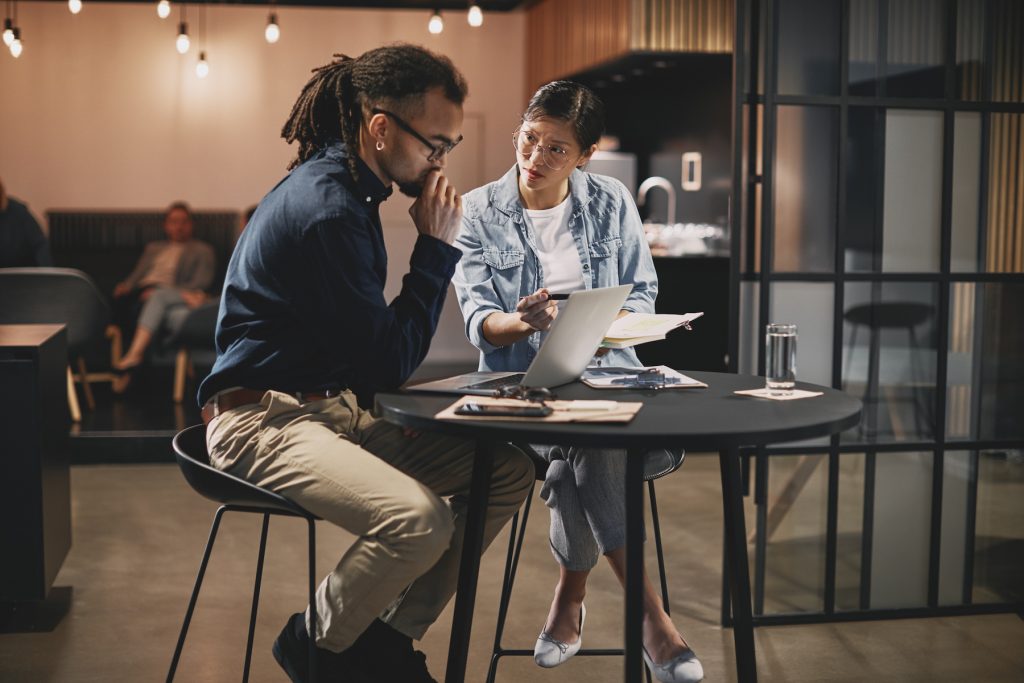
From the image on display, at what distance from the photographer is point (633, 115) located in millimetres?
8047

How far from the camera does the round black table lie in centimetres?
170

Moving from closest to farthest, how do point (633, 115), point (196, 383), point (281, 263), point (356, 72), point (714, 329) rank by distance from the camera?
point (281, 263), point (356, 72), point (714, 329), point (196, 383), point (633, 115)

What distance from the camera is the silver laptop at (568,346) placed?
192 centimetres

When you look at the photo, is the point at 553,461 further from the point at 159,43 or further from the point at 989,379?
the point at 159,43

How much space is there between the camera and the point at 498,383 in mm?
2178

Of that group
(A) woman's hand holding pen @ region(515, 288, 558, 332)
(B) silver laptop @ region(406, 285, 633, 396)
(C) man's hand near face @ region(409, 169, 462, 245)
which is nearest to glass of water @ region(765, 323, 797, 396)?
(B) silver laptop @ region(406, 285, 633, 396)

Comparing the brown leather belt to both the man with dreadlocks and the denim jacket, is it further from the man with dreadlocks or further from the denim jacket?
the denim jacket

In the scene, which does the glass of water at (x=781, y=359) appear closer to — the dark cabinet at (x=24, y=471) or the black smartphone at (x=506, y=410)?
the black smartphone at (x=506, y=410)

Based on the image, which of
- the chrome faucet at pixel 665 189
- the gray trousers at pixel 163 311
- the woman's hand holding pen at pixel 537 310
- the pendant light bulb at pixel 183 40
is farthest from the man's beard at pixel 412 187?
the pendant light bulb at pixel 183 40

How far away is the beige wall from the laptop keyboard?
21.7 feet

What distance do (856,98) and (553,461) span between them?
53.6 inches

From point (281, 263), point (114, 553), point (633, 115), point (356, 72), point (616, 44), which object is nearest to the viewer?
point (281, 263)

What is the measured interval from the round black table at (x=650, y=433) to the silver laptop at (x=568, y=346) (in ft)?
0.13

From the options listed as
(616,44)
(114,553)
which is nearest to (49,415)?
(114,553)
